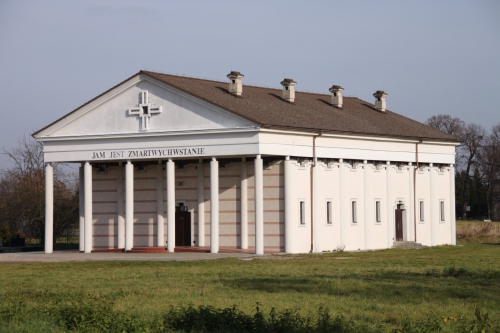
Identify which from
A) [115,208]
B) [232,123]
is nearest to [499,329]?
[232,123]

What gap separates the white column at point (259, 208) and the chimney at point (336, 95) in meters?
14.6

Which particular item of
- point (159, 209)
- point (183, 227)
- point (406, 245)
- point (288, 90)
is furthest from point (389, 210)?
point (159, 209)

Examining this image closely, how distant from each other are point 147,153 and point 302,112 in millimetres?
9278

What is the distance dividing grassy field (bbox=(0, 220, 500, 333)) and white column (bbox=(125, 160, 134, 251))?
31.1ft

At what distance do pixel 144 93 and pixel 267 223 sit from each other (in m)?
9.60

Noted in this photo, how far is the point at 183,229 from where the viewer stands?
174 ft

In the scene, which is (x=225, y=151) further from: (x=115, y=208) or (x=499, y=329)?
(x=499, y=329)

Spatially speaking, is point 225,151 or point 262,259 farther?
point 225,151

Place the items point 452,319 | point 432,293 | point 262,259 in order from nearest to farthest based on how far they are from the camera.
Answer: point 452,319
point 432,293
point 262,259

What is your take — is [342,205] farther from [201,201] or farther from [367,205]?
[201,201]

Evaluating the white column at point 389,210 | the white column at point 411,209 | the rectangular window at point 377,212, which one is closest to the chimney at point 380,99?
the white column at point 411,209

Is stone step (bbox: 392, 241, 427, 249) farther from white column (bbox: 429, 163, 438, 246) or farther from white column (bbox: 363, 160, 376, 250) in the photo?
white column (bbox: 429, 163, 438, 246)

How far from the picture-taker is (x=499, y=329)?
17.5 meters

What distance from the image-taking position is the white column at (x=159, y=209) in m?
53.1
